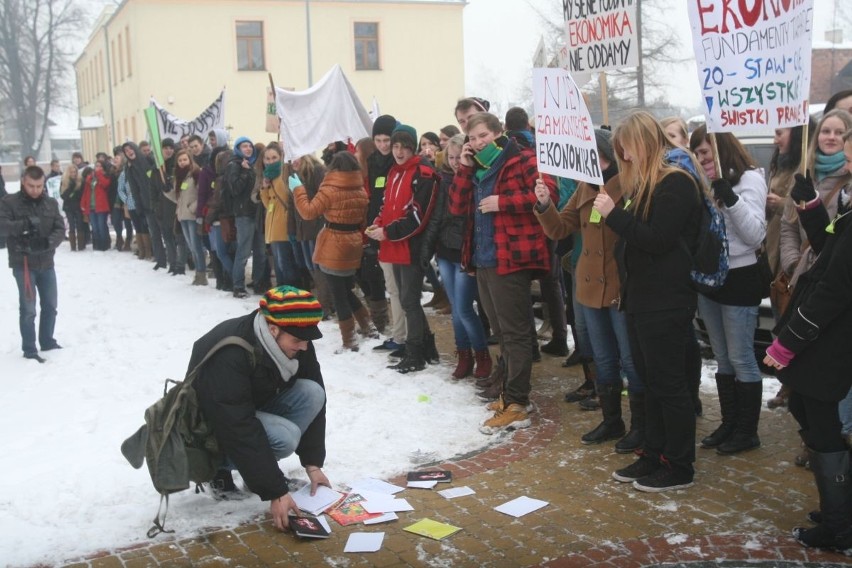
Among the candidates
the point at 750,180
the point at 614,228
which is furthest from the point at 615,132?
the point at 750,180

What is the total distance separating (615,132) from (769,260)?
2.03 meters

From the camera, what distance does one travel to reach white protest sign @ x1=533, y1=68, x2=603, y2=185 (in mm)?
5719

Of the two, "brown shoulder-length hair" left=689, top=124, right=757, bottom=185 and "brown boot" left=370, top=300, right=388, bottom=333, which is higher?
"brown shoulder-length hair" left=689, top=124, right=757, bottom=185

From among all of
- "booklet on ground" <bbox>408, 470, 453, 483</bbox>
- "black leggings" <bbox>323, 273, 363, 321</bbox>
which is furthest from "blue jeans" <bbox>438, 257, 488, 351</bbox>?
"booklet on ground" <bbox>408, 470, 453, 483</bbox>

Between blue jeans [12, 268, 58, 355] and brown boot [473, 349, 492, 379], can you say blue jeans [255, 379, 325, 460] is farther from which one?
blue jeans [12, 268, 58, 355]

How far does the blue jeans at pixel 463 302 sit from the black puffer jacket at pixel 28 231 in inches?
180

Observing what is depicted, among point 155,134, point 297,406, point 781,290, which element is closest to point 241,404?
point 297,406

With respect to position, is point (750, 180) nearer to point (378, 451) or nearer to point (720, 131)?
point (720, 131)

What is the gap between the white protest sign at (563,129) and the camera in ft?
18.8

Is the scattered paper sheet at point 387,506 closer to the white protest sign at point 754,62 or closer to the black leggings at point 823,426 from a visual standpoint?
the black leggings at point 823,426

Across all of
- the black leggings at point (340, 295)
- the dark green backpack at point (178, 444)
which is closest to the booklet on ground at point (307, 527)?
the dark green backpack at point (178, 444)

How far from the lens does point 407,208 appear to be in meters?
8.12

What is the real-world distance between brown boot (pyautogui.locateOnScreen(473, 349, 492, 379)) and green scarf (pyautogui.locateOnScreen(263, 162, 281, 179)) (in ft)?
15.5

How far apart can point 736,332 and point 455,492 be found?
209 centimetres
